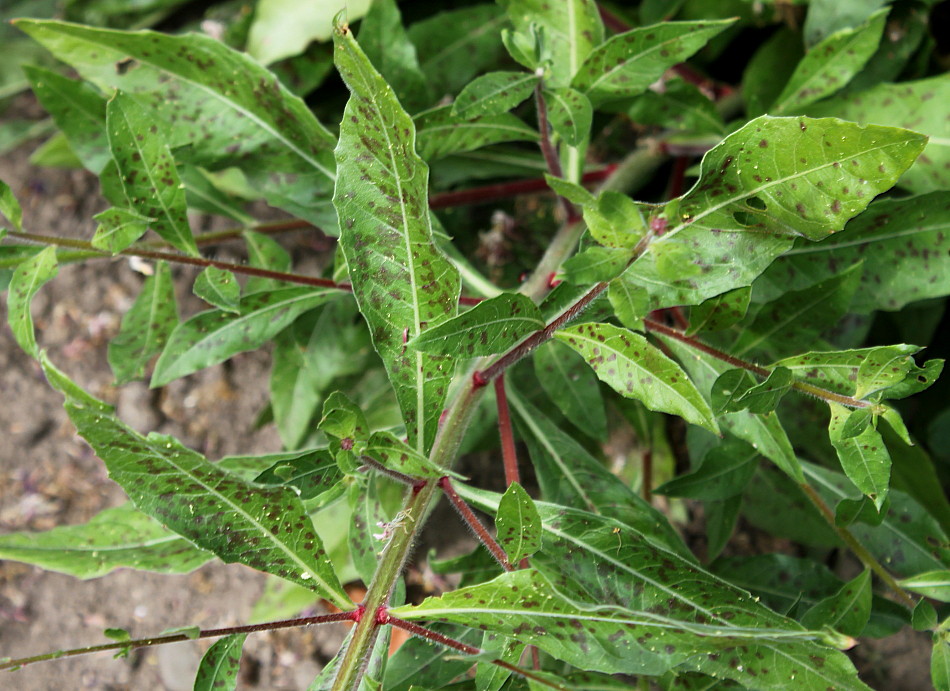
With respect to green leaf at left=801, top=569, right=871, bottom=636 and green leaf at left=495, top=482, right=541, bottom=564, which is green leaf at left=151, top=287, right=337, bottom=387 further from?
green leaf at left=801, top=569, right=871, bottom=636

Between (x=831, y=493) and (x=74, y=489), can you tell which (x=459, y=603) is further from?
(x=74, y=489)

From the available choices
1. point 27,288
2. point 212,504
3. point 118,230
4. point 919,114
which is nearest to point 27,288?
point 27,288

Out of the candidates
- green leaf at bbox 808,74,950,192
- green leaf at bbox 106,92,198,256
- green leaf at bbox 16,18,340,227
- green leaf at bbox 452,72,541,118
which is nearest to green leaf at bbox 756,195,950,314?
green leaf at bbox 808,74,950,192

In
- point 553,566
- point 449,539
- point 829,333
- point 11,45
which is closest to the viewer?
point 553,566

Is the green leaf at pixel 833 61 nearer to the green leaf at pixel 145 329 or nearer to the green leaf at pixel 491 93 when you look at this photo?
the green leaf at pixel 491 93

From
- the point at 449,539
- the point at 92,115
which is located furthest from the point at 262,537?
the point at 449,539

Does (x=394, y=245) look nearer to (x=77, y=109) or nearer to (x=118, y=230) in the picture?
(x=118, y=230)

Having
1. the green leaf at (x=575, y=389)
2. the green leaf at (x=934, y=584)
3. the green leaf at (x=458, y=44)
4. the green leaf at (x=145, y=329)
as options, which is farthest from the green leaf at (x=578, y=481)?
the green leaf at (x=458, y=44)
